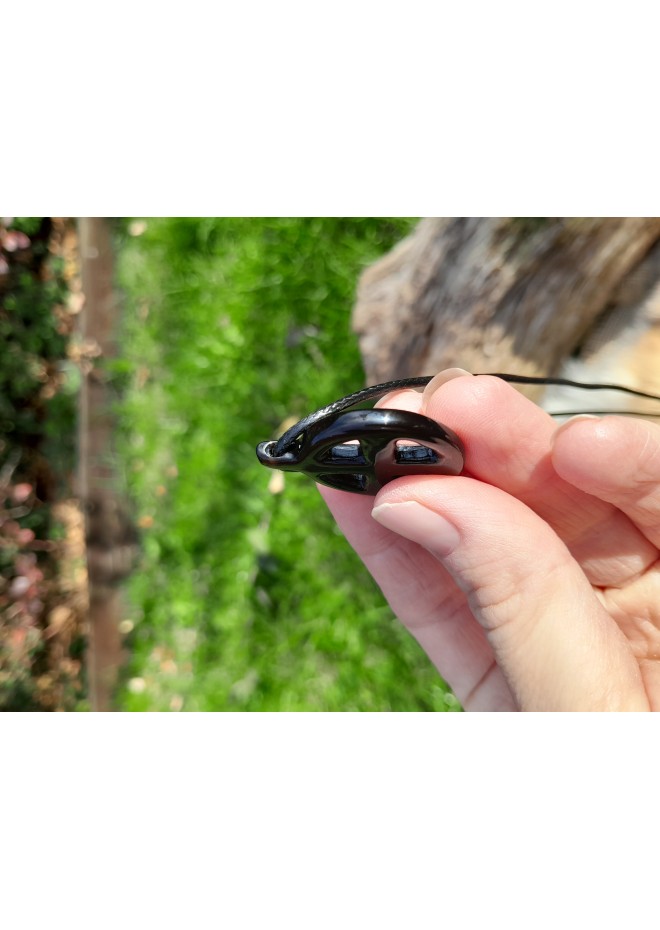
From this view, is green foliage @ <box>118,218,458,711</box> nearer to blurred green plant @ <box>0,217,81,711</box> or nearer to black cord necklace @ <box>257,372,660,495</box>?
blurred green plant @ <box>0,217,81,711</box>

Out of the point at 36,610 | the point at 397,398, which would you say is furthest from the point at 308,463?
the point at 36,610

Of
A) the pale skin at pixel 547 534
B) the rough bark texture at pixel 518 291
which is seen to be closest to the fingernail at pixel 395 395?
the pale skin at pixel 547 534

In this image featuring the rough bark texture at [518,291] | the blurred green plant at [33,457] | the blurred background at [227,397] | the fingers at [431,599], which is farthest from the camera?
the blurred green plant at [33,457]

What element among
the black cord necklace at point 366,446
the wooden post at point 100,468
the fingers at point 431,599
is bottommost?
the wooden post at point 100,468

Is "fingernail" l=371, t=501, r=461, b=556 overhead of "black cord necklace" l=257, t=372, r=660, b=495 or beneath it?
beneath

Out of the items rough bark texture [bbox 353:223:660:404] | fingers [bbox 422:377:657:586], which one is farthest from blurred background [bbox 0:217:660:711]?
fingers [bbox 422:377:657:586]

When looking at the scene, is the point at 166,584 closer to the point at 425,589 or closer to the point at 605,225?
the point at 425,589

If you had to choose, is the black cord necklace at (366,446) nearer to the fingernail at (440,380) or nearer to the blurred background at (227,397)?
the fingernail at (440,380)
